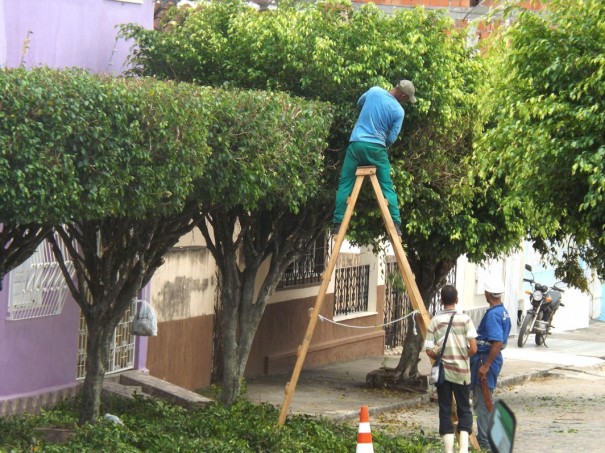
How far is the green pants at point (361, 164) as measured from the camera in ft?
35.0

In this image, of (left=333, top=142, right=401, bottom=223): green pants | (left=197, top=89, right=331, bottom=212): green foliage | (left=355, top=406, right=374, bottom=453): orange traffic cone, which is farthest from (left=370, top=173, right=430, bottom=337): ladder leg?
(left=355, top=406, right=374, bottom=453): orange traffic cone

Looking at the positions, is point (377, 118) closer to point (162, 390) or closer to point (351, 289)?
point (162, 390)

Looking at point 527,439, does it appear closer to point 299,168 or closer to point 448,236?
point 448,236

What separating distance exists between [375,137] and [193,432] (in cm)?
315

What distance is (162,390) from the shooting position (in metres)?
13.4

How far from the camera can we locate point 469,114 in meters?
14.0

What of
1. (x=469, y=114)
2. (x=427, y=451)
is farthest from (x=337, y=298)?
(x=427, y=451)

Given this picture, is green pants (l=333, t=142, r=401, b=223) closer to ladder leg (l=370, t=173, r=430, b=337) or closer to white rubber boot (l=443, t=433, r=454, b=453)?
ladder leg (l=370, t=173, r=430, b=337)

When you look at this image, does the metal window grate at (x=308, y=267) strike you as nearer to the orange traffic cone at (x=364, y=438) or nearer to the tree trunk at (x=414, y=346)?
the tree trunk at (x=414, y=346)

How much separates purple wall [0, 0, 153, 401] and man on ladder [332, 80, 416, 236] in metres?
3.37

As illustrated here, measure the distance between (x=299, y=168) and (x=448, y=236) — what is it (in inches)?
167

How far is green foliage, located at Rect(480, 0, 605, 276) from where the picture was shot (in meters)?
10.9

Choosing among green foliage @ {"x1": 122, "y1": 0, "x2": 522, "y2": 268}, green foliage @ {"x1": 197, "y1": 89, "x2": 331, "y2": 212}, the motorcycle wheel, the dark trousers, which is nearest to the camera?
green foliage @ {"x1": 197, "y1": 89, "x2": 331, "y2": 212}

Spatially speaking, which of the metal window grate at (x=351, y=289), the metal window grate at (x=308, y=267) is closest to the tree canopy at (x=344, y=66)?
the metal window grate at (x=308, y=267)
